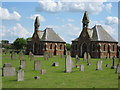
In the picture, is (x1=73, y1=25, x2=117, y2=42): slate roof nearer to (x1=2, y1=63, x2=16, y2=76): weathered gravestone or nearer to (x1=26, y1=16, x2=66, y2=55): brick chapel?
(x1=26, y1=16, x2=66, y2=55): brick chapel

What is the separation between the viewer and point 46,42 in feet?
202

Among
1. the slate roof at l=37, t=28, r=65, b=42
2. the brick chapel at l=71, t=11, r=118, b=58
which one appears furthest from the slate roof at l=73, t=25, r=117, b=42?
the slate roof at l=37, t=28, r=65, b=42

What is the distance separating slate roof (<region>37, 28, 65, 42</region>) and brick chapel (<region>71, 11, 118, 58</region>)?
854 cm

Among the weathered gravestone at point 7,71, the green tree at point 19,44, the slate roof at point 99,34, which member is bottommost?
the weathered gravestone at point 7,71

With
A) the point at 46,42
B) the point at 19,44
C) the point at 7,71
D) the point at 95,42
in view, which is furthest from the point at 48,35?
the point at 19,44

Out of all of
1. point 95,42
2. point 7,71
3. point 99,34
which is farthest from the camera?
point 99,34

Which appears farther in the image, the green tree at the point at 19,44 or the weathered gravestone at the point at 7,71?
the green tree at the point at 19,44

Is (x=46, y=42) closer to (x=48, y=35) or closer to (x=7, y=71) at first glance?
(x=48, y=35)

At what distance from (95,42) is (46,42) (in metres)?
15.1

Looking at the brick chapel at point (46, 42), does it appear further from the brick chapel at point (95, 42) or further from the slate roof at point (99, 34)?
the slate roof at point (99, 34)

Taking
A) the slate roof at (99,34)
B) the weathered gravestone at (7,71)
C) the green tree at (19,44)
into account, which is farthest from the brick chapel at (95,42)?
the green tree at (19,44)

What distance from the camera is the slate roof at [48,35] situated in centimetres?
6287

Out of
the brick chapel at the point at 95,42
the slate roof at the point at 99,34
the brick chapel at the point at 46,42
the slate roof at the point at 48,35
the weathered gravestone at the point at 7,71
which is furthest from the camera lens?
the slate roof at the point at 48,35

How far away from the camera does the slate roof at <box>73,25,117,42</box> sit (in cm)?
5392
